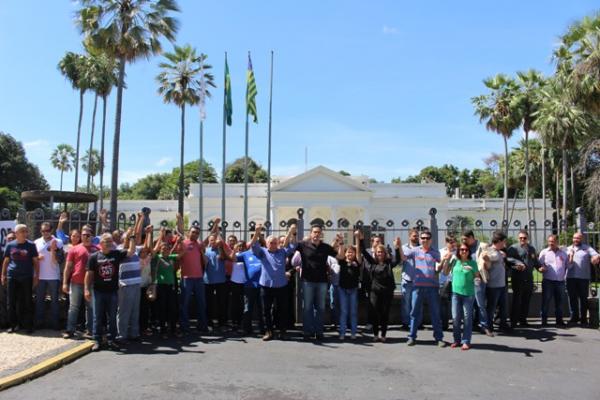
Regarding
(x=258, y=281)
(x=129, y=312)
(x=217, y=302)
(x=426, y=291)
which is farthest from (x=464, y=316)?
(x=129, y=312)

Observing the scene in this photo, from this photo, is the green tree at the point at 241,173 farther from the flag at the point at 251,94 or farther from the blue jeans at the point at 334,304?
the blue jeans at the point at 334,304

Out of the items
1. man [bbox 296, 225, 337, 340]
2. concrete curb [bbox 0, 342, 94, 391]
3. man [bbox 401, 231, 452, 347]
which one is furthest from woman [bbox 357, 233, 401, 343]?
concrete curb [bbox 0, 342, 94, 391]

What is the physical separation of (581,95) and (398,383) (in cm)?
1181

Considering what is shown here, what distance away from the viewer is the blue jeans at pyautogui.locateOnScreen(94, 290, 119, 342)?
7559 millimetres

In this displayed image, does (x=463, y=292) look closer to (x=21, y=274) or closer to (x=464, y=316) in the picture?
(x=464, y=316)

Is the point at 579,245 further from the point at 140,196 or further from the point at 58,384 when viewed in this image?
the point at 140,196

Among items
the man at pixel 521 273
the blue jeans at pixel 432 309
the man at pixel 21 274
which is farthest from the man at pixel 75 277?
the man at pixel 521 273

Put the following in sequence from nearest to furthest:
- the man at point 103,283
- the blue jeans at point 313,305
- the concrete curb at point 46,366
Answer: the concrete curb at point 46,366, the man at point 103,283, the blue jeans at point 313,305

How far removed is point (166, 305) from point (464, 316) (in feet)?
→ 14.5

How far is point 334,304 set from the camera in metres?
9.27

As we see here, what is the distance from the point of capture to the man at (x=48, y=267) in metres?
8.49

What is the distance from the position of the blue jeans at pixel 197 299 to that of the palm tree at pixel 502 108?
2632cm

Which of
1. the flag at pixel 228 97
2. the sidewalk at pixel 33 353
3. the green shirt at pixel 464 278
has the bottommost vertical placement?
the sidewalk at pixel 33 353

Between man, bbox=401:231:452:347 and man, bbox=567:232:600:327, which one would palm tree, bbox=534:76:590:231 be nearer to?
man, bbox=567:232:600:327
